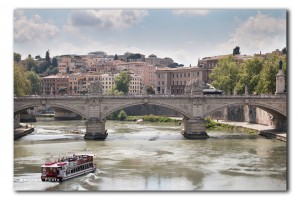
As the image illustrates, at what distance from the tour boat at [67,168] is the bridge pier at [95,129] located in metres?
6.82

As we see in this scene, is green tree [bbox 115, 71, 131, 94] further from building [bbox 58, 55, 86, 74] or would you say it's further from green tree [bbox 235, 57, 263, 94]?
green tree [bbox 235, 57, 263, 94]

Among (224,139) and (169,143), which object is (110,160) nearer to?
(169,143)

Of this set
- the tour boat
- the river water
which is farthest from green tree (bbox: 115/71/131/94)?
the tour boat

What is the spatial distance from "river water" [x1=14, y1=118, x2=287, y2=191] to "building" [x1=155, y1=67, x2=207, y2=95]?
1657 cm

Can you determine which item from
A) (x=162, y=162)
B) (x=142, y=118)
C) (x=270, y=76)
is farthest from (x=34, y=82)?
(x=162, y=162)

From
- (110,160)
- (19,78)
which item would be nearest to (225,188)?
(110,160)

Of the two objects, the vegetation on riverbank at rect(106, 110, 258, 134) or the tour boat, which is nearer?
the tour boat

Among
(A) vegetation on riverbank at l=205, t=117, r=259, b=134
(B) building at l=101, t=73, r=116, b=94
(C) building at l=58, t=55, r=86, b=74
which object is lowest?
(A) vegetation on riverbank at l=205, t=117, r=259, b=134

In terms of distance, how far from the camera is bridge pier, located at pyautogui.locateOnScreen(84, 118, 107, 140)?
822 inches

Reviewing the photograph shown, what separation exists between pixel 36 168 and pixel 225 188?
521 centimetres

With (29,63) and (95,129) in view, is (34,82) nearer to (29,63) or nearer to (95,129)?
(29,63)

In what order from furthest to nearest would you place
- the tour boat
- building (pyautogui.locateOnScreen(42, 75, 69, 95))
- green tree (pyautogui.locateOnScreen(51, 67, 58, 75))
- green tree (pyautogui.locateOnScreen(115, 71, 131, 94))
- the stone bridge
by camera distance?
green tree (pyautogui.locateOnScreen(51, 67, 58, 75)), building (pyautogui.locateOnScreen(42, 75, 69, 95)), green tree (pyautogui.locateOnScreen(115, 71, 131, 94)), the stone bridge, the tour boat

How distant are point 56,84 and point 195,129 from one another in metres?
24.2

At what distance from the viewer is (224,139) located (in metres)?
20.4
